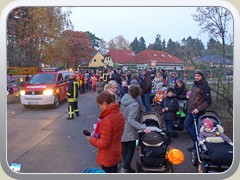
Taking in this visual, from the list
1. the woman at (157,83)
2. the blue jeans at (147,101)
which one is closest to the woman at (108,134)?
the blue jeans at (147,101)

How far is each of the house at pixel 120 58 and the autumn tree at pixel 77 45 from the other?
0.93ft

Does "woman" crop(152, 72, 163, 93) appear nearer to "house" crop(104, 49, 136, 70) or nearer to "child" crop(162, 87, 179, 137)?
"child" crop(162, 87, 179, 137)

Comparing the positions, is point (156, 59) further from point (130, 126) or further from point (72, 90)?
point (72, 90)

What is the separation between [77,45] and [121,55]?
106 cm

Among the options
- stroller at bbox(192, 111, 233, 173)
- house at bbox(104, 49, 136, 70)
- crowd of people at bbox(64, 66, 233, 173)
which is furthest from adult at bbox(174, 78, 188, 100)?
house at bbox(104, 49, 136, 70)

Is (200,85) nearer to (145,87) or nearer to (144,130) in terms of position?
(144,130)

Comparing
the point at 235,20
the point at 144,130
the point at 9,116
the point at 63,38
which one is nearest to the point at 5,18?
the point at 9,116

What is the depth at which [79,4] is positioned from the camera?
196 cm

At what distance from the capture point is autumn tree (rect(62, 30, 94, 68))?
266 centimetres

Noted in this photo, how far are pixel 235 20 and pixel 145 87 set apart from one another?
4916 millimetres

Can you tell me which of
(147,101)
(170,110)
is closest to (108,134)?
(170,110)

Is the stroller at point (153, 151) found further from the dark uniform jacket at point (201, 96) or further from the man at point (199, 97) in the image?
the dark uniform jacket at point (201, 96)

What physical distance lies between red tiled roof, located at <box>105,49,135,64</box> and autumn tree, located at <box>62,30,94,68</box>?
31 cm

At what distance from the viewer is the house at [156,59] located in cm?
248
